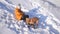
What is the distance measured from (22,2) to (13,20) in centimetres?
25

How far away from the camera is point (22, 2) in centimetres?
125

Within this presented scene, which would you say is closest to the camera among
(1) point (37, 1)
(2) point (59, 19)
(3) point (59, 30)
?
(3) point (59, 30)

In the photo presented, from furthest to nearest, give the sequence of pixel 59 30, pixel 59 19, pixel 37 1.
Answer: pixel 37 1 < pixel 59 19 < pixel 59 30

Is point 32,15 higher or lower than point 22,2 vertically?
lower

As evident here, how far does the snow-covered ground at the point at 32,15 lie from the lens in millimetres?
1005

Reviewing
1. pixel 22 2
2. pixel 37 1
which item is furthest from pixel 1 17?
pixel 37 1

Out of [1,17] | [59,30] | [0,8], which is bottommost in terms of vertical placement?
[59,30]

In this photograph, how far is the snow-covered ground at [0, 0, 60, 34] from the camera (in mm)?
1005

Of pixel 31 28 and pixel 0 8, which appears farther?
pixel 0 8

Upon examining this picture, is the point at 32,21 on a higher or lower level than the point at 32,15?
lower

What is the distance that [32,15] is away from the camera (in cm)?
113

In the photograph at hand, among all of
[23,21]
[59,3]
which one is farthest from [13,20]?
[59,3]

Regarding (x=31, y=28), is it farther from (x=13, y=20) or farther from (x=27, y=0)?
(x=27, y=0)

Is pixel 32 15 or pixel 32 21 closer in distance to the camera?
pixel 32 21
